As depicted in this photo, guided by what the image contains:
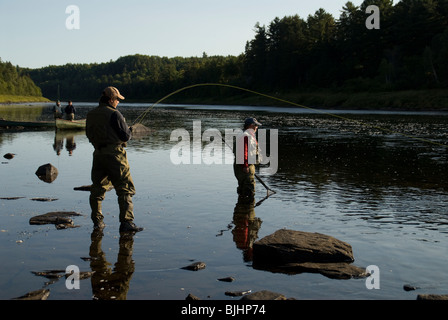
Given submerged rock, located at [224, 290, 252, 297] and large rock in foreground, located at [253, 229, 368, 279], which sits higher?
large rock in foreground, located at [253, 229, 368, 279]

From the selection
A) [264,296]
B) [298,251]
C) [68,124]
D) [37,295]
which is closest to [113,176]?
[37,295]

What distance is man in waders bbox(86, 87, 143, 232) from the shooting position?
8219mm

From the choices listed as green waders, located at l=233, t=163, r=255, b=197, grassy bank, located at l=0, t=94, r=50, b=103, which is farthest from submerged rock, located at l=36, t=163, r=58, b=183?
grassy bank, located at l=0, t=94, r=50, b=103

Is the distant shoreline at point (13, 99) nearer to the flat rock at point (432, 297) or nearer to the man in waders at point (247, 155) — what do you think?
the man in waders at point (247, 155)

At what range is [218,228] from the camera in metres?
8.92

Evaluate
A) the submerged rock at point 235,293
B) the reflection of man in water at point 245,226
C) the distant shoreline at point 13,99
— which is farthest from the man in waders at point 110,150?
the distant shoreline at point 13,99

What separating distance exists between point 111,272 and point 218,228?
111 inches

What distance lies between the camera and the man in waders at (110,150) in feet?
27.0

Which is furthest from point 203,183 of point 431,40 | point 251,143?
point 431,40

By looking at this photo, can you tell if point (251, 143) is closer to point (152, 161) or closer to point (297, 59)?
point (152, 161)

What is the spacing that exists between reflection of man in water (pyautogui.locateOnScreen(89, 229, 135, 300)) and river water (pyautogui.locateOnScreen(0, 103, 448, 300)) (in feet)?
0.05

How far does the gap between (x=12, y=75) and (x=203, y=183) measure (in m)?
204
